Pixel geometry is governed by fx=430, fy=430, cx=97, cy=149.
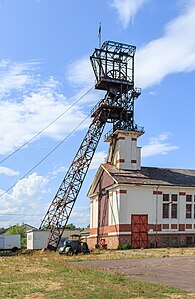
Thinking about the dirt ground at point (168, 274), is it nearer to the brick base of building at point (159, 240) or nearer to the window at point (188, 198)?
the brick base of building at point (159, 240)

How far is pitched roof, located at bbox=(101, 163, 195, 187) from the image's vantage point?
137 feet

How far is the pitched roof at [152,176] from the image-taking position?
137 feet

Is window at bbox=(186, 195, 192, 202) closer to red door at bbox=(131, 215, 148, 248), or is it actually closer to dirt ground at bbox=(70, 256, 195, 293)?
red door at bbox=(131, 215, 148, 248)

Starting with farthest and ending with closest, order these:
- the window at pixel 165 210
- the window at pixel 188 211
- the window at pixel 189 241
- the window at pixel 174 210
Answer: the window at pixel 188 211
the window at pixel 189 241
the window at pixel 174 210
the window at pixel 165 210

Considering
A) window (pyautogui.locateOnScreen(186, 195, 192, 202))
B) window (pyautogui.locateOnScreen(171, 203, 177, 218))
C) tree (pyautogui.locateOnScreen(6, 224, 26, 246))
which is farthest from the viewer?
tree (pyautogui.locateOnScreen(6, 224, 26, 246))

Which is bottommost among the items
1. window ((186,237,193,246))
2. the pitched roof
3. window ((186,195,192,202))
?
window ((186,237,193,246))

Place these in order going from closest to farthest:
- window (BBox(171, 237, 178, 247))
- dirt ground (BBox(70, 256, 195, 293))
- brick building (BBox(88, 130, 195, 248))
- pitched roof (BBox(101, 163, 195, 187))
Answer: dirt ground (BBox(70, 256, 195, 293)) < brick building (BBox(88, 130, 195, 248)) < pitched roof (BBox(101, 163, 195, 187)) < window (BBox(171, 237, 178, 247))

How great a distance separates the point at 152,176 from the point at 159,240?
643 centimetres

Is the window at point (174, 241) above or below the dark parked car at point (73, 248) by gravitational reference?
below

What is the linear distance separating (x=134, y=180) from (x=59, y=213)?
9.10 meters

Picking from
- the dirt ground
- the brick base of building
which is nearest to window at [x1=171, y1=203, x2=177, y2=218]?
the brick base of building

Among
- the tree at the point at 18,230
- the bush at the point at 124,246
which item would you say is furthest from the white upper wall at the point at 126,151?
the tree at the point at 18,230

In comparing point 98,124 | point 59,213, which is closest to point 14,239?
point 59,213

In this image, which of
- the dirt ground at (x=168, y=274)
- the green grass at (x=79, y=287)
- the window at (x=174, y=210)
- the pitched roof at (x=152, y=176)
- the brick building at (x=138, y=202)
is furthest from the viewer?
the window at (x=174, y=210)
